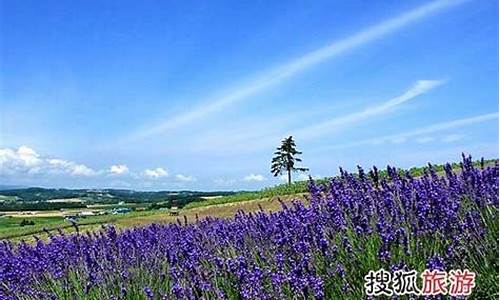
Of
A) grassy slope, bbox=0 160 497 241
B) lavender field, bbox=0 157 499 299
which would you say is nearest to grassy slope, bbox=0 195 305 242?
grassy slope, bbox=0 160 497 241

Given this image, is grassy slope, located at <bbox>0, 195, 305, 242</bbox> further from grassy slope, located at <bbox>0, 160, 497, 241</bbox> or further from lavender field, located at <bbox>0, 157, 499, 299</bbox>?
lavender field, located at <bbox>0, 157, 499, 299</bbox>

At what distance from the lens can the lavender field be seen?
2582mm

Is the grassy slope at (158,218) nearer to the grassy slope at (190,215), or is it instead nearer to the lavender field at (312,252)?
the grassy slope at (190,215)

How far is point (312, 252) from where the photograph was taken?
9.52 feet

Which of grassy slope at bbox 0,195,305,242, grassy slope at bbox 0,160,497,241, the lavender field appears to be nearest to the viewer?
the lavender field

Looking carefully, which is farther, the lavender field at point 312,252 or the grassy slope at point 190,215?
the grassy slope at point 190,215

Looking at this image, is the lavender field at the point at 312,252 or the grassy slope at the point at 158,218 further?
the grassy slope at the point at 158,218

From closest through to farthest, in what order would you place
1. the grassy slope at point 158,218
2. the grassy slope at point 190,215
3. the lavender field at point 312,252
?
the lavender field at point 312,252 → the grassy slope at point 158,218 → the grassy slope at point 190,215

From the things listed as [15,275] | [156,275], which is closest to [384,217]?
[156,275]

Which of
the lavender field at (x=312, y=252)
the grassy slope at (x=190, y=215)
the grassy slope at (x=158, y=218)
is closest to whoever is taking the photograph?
the lavender field at (x=312, y=252)

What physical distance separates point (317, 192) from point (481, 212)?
103 centimetres

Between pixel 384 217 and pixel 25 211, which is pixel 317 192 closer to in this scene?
pixel 384 217

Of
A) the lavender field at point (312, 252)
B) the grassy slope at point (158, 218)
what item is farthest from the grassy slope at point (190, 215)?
the lavender field at point (312, 252)

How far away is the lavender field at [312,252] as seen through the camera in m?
2.58
